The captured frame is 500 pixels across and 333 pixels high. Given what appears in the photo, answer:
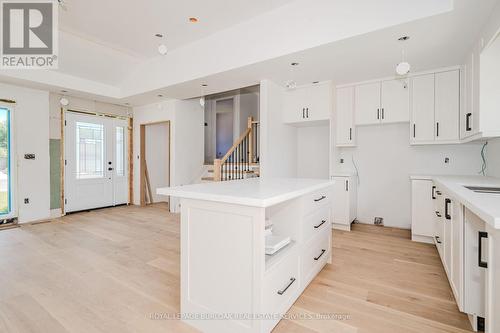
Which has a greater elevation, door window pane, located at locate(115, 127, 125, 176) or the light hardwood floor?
door window pane, located at locate(115, 127, 125, 176)

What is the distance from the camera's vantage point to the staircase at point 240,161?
196 inches

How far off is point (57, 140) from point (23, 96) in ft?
3.11

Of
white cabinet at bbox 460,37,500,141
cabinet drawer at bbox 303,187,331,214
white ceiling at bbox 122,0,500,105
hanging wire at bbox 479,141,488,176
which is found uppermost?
white ceiling at bbox 122,0,500,105

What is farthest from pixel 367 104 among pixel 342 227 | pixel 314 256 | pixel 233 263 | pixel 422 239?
pixel 233 263

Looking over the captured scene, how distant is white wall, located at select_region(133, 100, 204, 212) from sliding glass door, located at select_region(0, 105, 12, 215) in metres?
2.38

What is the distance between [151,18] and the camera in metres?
3.25

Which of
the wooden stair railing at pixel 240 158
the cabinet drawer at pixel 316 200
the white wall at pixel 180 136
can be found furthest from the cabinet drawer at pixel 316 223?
the white wall at pixel 180 136

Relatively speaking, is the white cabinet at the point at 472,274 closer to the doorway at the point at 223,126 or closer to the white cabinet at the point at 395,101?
the white cabinet at the point at 395,101

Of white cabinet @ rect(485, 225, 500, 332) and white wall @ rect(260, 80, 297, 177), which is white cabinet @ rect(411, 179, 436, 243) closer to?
white wall @ rect(260, 80, 297, 177)

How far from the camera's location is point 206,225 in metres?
1.65

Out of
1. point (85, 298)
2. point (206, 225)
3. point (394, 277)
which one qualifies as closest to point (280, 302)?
point (206, 225)

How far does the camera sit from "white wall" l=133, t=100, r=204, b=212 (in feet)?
18.4

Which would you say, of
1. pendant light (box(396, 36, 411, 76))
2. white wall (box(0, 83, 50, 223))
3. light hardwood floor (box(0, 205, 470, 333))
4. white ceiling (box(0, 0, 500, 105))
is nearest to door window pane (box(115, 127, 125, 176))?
white wall (box(0, 83, 50, 223))

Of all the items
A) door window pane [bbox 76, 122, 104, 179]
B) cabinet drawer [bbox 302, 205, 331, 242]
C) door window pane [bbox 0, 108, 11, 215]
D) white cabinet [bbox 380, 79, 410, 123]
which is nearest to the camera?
cabinet drawer [bbox 302, 205, 331, 242]
